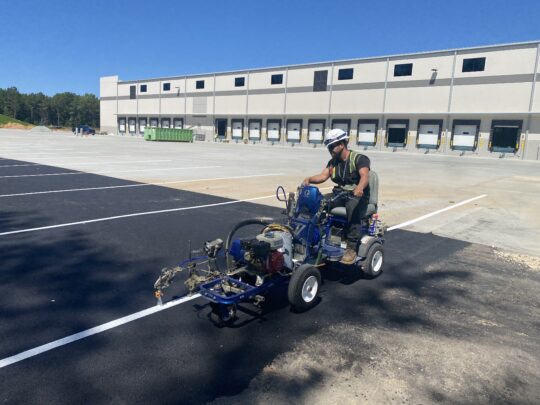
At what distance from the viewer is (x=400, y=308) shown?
14.9ft

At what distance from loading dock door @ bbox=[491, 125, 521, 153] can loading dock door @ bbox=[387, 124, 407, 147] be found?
27.2ft

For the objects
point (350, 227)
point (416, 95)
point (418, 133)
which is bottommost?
point (350, 227)

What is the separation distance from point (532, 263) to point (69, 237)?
24.5 feet

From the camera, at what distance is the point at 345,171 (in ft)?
18.1

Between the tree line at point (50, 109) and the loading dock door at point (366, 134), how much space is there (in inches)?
4294

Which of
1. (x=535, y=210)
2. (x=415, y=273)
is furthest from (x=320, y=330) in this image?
(x=535, y=210)

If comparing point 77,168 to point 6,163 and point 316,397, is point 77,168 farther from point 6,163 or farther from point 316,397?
point 316,397

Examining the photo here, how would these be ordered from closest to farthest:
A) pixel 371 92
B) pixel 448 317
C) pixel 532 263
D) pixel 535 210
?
1. pixel 448 317
2. pixel 532 263
3. pixel 535 210
4. pixel 371 92

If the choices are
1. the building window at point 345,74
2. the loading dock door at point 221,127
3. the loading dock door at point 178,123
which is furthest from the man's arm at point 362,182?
the loading dock door at point 178,123

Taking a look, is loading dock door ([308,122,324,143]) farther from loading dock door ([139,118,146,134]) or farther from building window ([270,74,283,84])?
loading dock door ([139,118,146,134])

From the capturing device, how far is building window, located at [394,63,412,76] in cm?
4081

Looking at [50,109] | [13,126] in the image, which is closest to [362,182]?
[13,126]

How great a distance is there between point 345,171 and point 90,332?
142 inches

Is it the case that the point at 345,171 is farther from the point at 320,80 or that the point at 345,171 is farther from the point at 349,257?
the point at 320,80
